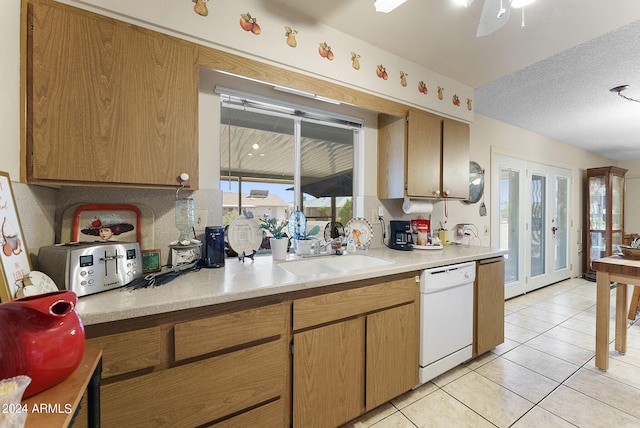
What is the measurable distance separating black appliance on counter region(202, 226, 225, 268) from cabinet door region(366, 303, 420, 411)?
0.93m

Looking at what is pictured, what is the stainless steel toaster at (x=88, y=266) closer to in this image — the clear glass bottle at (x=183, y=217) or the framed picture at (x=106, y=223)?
the framed picture at (x=106, y=223)

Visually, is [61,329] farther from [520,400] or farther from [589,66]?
[589,66]

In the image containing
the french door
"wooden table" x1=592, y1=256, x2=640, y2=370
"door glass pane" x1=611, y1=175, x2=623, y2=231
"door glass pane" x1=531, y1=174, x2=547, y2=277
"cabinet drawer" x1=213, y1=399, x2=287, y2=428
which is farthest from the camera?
"door glass pane" x1=611, y1=175, x2=623, y2=231

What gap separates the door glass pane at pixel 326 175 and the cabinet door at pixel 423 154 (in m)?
0.50

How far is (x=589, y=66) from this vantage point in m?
2.20

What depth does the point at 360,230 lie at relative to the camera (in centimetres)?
214

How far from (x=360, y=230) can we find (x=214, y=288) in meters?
1.31

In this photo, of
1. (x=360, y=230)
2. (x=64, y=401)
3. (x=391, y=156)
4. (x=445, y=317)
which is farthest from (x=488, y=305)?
(x=64, y=401)

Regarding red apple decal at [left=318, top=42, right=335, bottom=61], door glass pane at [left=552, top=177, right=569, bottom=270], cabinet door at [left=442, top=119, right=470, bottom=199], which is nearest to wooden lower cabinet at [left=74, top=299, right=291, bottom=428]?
red apple decal at [left=318, top=42, right=335, bottom=61]

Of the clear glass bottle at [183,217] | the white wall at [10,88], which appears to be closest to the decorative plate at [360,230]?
the clear glass bottle at [183,217]

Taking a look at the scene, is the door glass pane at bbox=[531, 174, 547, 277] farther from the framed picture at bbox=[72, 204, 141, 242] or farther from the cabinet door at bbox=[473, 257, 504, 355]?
the framed picture at bbox=[72, 204, 141, 242]

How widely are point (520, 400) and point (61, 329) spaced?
2.43 meters

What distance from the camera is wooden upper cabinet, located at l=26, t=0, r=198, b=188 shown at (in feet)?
3.34

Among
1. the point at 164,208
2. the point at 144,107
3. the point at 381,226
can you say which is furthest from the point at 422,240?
the point at 144,107
